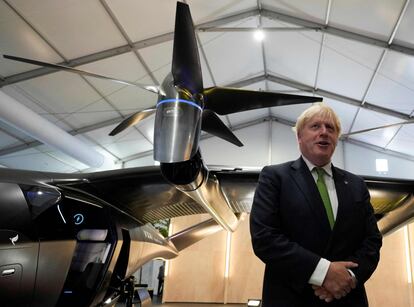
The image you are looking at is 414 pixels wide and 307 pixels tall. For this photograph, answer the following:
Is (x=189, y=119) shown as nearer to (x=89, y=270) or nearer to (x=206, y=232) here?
(x=89, y=270)

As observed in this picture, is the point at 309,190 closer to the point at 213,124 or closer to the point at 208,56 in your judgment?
the point at 213,124

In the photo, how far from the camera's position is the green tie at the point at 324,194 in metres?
1.56

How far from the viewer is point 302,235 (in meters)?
1.52

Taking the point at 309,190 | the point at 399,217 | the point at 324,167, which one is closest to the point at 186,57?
the point at 324,167

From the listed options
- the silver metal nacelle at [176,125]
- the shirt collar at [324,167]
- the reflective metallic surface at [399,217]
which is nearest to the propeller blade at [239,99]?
the silver metal nacelle at [176,125]

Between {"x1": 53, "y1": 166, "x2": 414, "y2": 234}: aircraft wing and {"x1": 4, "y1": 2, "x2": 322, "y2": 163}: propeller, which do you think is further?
{"x1": 53, "y1": 166, "x2": 414, "y2": 234}: aircraft wing

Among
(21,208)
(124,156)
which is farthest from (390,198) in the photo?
(124,156)

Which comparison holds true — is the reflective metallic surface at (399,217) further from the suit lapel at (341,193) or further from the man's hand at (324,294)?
the man's hand at (324,294)

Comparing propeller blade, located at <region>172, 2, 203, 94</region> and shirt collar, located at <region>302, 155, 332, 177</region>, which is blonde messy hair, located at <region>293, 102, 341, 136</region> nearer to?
shirt collar, located at <region>302, 155, 332, 177</region>

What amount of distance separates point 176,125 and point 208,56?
731 cm

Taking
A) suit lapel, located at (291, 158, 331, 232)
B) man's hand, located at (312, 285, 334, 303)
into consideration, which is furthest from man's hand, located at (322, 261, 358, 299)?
suit lapel, located at (291, 158, 331, 232)

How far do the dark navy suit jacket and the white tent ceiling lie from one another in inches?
243

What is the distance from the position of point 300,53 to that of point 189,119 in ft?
25.6

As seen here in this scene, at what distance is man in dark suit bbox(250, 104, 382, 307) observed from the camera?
4.55ft
